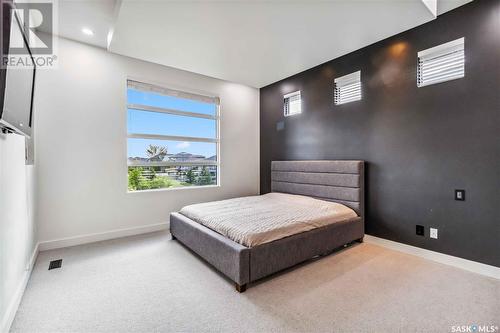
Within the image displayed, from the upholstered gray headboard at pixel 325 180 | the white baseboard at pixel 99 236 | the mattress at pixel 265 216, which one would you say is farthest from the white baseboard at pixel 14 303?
the upholstered gray headboard at pixel 325 180

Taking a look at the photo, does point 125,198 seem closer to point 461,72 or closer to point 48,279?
point 48,279

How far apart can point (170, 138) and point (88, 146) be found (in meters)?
1.25

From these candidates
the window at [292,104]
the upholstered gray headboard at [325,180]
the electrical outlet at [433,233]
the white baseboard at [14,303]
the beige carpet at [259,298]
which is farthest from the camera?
the window at [292,104]

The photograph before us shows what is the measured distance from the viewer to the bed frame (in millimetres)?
2169

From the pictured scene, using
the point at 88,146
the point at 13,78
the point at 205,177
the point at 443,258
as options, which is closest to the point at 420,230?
the point at 443,258

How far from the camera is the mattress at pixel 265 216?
7.70ft

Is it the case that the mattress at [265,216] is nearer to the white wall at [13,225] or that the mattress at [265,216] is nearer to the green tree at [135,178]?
the green tree at [135,178]

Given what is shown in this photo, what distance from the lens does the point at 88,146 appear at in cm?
341

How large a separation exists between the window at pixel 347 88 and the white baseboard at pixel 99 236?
145 inches

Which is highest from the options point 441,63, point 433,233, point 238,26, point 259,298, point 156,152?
point 238,26

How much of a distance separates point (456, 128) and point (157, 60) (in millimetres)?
4157

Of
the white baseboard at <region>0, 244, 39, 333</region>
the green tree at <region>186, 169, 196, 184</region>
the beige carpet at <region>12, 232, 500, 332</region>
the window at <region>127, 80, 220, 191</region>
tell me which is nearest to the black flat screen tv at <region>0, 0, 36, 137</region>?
the white baseboard at <region>0, 244, 39, 333</region>

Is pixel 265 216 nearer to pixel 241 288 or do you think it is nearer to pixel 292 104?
pixel 241 288

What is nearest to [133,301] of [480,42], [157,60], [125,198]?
[125,198]
